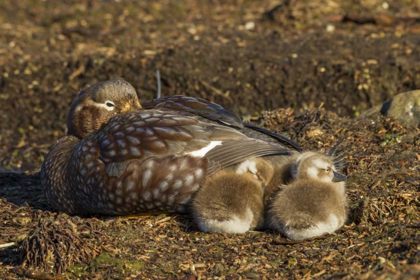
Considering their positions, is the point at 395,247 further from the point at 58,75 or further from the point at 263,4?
the point at 263,4

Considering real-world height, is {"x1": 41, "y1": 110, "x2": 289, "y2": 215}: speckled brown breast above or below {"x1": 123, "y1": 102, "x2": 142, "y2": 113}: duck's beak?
below

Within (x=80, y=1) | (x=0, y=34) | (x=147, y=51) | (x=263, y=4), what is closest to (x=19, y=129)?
(x=147, y=51)

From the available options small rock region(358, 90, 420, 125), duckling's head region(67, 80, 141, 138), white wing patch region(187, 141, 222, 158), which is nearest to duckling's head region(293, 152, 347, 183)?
white wing patch region(187, 141, 222, 158)

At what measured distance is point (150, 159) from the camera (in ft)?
19.5

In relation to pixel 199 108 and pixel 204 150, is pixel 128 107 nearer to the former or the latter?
pixel 199 108

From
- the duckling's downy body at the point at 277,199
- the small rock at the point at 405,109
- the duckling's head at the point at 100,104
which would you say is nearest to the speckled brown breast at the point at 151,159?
the duckling's downy body at the point at 277,199

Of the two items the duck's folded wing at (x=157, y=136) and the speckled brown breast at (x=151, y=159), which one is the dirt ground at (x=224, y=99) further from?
the duck's folded wing at (x=157, y=136)

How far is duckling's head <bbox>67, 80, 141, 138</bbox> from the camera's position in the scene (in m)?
Result: 6.73

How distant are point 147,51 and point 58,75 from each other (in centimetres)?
151

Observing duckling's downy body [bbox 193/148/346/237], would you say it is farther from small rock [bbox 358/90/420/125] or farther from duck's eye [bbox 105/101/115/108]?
small rock [bbox 358/90/420/125]

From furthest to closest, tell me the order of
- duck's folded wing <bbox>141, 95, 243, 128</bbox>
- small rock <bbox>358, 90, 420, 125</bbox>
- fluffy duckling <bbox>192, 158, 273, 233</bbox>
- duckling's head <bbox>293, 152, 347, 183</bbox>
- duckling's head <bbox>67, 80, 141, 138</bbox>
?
small rock <bbox>358, 90, 420, 125</bbox>, duckling's head <bbox>67, 80, 141, 138</bbox>, duck's folded wing <bbox>141, 95, 243, 128</bbox>, duckling's head <bbox>293, 152, 347, 183</bbox>, fluffy duckling <bbox>192, 158, 273, 233</bbox>

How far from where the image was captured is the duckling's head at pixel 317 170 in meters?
5.76

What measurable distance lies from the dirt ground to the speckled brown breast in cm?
22

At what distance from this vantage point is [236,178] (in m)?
5.76
